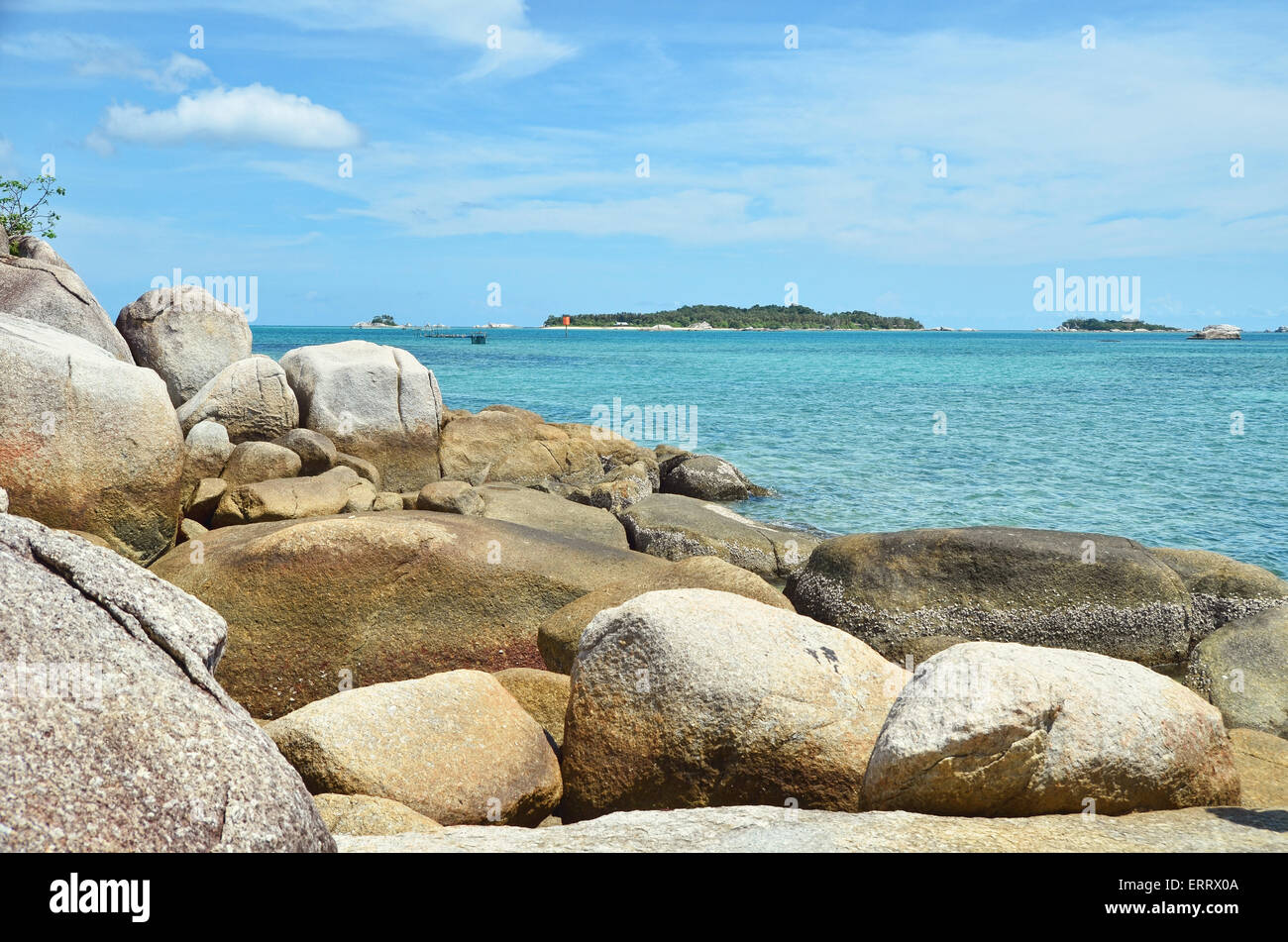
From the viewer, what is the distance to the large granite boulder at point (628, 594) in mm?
6910

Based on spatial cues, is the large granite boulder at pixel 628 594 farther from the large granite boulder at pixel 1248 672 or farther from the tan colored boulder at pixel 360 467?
the tan colored boulder at pixel 360 467

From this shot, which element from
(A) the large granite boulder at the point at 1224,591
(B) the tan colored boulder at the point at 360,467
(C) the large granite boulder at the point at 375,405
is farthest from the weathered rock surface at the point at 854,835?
(C) the large granite boulder at the point at 375,405

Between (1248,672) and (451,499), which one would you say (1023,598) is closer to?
(1248,672)

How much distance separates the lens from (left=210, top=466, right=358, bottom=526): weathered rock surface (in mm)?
10008

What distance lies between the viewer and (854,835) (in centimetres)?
360

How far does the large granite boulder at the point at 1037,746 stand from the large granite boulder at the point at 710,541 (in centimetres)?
738

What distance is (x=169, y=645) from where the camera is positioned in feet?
10.8

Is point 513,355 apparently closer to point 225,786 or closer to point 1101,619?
point 1101,619

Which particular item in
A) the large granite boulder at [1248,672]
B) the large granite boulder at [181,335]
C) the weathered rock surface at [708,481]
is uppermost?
the large granite boulder at [181,335]

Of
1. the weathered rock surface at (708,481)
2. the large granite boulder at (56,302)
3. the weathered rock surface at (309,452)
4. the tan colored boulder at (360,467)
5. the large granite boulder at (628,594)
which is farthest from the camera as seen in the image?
the weathered rock surface at (708,481)

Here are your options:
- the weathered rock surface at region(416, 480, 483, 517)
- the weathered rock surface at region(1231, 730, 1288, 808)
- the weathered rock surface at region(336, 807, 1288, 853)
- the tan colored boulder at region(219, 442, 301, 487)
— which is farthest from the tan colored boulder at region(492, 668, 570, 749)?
the tan colored boulder at region(219, 442, 301, 487)

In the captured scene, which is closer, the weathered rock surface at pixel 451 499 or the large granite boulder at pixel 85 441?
the large granite boulder at pixel 85 441

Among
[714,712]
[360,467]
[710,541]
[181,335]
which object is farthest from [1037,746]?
[181,335]
